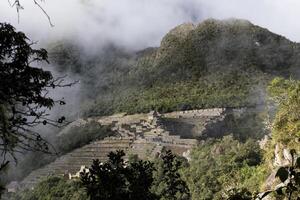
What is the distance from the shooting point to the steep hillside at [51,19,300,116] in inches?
3376

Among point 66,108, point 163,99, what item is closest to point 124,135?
point 163,99

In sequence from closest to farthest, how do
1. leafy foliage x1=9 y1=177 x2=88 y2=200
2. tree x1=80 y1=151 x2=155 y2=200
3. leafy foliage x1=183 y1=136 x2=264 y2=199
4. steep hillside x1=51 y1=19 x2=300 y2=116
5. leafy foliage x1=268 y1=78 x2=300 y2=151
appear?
tree x1=80 y1=151 x2=155 y2=200, leafy foliage x1=268 y1=78 x2=300 y2=151, leafy foliage x1=183 y1=136 x2=264 y2=199, leafy foliage x1=9 y1=177 x2=88 y2=200, steep hillside x1=51 y1=19 x2=300 y2=116

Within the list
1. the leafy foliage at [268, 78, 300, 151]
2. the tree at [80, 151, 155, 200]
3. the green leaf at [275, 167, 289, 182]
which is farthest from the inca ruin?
the green leaf at [275, 167, 289, 182]

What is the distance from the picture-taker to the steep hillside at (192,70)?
85.8 metres

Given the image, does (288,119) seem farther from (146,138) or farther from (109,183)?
(146,138)

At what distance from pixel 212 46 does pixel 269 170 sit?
79.5m

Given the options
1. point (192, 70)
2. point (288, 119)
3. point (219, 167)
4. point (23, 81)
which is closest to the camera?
point (23, 81)

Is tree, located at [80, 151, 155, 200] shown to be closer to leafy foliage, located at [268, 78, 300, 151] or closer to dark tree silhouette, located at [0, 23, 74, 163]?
dark tree silhouette, located at [0, 23, 74, 163]

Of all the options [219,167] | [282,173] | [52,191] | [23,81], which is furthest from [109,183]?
[52,191]

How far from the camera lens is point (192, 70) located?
324 feet

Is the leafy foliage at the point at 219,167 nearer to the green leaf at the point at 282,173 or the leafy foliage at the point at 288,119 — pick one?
the leafy foliage at the point at 288,119

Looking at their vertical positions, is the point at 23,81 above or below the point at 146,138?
above

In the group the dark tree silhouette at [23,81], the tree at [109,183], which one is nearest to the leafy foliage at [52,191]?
the tree at [109,183]

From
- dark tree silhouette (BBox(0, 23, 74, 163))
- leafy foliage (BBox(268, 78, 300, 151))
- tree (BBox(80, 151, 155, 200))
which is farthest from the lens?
leafy foliage (BBox(268, 78, 300, 151))
